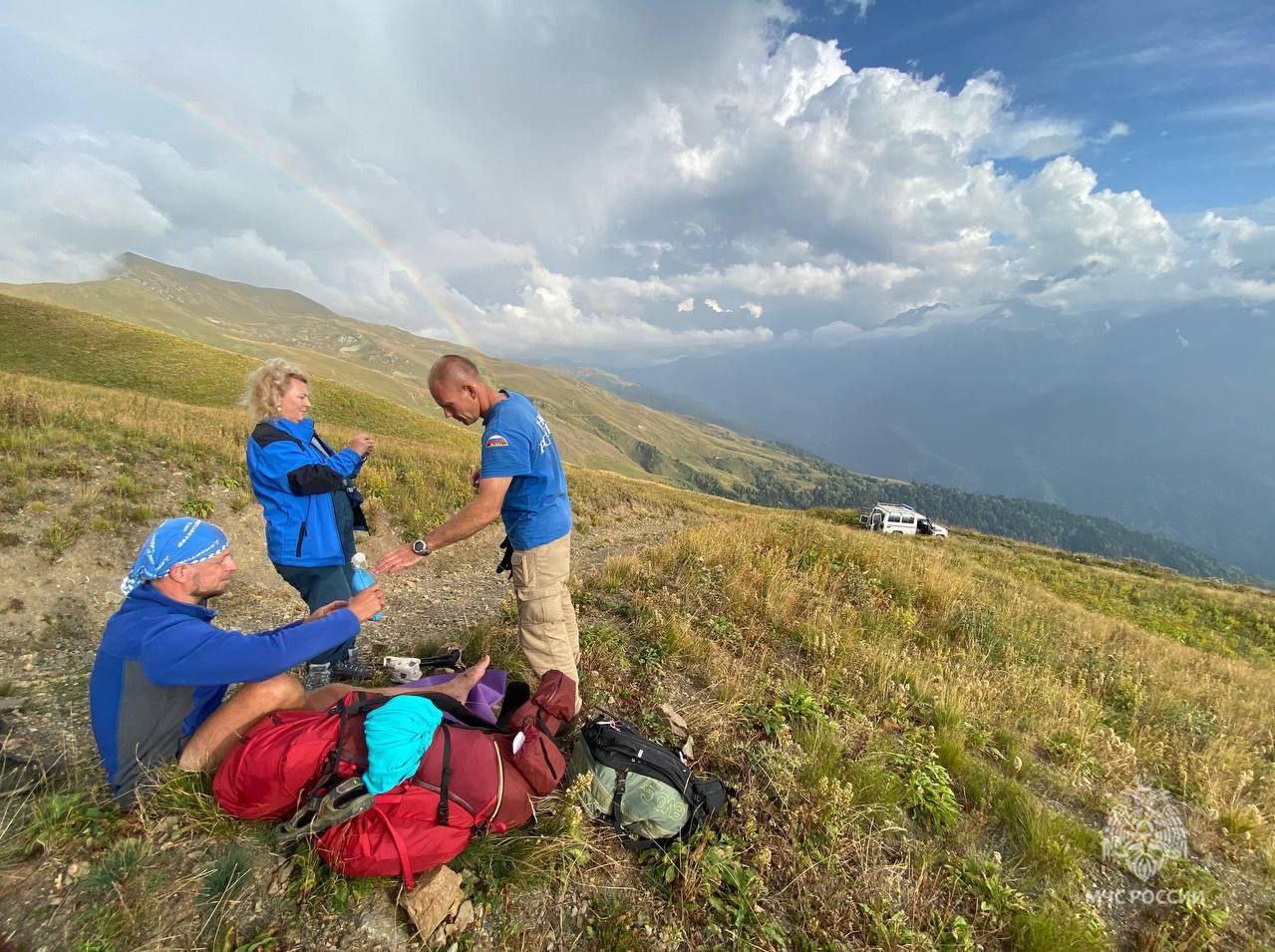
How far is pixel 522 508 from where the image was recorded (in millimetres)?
4137

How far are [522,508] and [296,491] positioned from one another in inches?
78.1

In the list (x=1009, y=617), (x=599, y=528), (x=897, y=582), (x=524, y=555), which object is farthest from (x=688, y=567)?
(x=599, y=528)

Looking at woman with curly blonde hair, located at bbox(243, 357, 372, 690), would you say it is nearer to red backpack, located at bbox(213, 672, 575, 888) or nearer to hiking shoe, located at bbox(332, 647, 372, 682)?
hiking shoe, located at bbox(332, 647, 372, 682)

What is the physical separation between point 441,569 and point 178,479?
545 cm

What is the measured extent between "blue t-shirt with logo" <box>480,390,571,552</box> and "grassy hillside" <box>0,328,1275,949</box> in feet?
5.69

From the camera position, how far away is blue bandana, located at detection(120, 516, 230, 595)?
2.96 meters

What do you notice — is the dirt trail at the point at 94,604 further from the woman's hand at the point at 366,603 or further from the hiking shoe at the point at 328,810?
the woman's hand at the point at 366,603

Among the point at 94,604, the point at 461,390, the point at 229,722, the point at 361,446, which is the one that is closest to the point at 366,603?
the point at 229,722

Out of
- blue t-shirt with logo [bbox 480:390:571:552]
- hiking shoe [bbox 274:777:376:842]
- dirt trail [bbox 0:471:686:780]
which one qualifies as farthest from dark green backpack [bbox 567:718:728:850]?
dirt trail [bbox 0:471:686:780]

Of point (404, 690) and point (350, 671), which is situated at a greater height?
point (404, 690)

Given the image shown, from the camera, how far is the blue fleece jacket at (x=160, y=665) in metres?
2.84

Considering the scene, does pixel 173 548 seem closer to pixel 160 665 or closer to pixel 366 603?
pixel 160 665

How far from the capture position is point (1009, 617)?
8.46 meters

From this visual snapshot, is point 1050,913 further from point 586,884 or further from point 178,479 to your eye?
point 178,479
